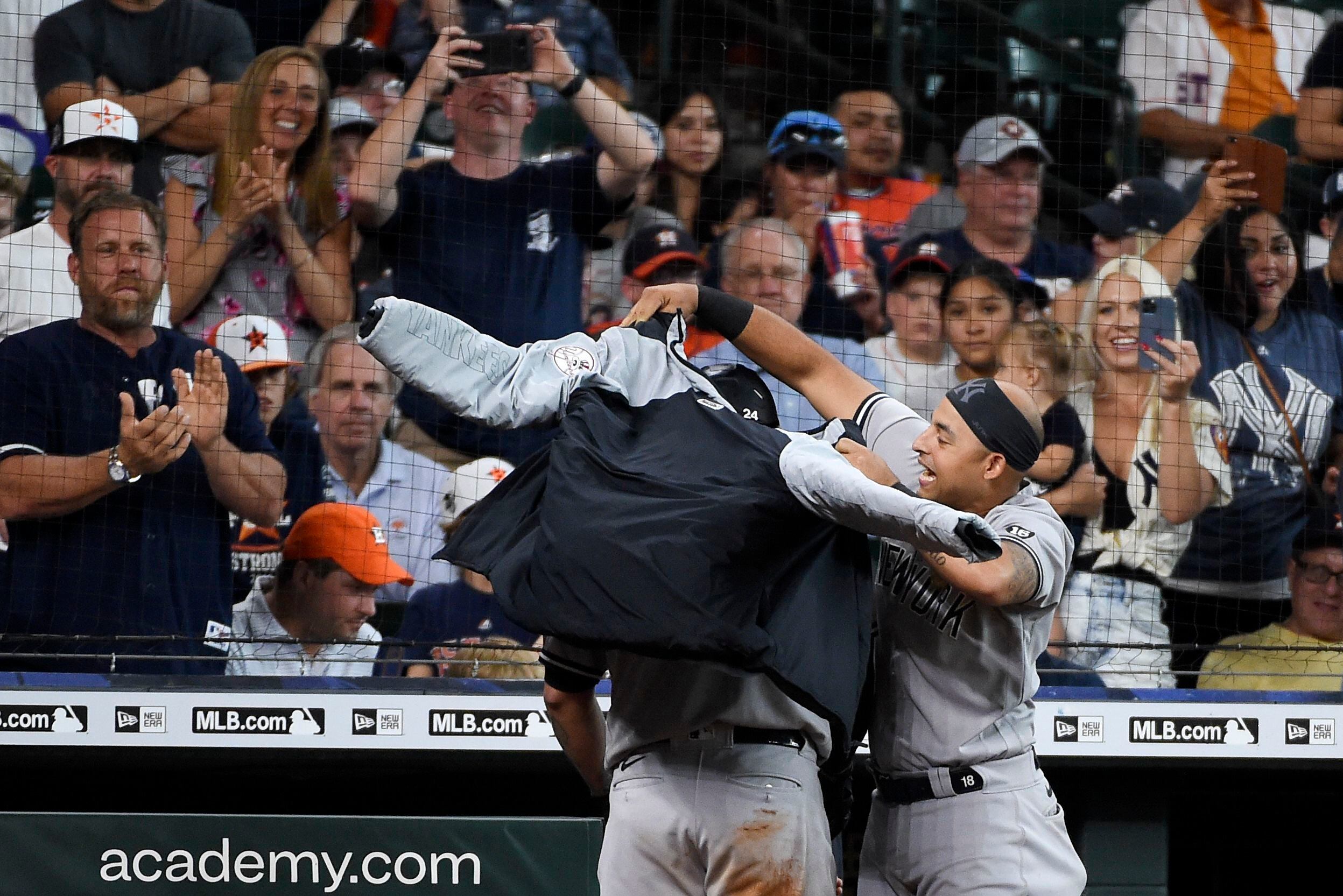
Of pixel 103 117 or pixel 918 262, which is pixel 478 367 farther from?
pixel 918 262

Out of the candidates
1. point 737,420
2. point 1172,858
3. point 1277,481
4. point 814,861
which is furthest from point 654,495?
point 1172,858

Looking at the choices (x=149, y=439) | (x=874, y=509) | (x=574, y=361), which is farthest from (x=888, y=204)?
(x=874, y=509)

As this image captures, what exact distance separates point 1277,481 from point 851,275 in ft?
4.90

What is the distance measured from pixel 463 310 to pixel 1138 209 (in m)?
2.32

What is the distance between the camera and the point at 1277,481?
15.4 feet

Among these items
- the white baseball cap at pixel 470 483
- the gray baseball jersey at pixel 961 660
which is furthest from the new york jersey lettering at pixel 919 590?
the white baseball cap at pixel 470 483

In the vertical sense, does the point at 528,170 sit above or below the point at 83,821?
above

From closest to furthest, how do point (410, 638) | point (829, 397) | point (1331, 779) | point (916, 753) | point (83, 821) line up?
point (916, 753) < point (829, 397) < point (83, 821) < point (410, 638) < point (1331, 779)

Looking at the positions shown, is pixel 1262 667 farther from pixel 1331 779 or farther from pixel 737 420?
pixel 737 420

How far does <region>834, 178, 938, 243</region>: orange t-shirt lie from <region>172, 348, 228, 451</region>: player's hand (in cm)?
206

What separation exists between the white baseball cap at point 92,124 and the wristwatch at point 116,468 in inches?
38.4

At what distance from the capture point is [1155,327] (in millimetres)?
4762

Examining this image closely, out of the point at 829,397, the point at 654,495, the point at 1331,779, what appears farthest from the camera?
the point at 1331,779

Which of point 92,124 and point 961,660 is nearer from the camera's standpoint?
point 961,660
